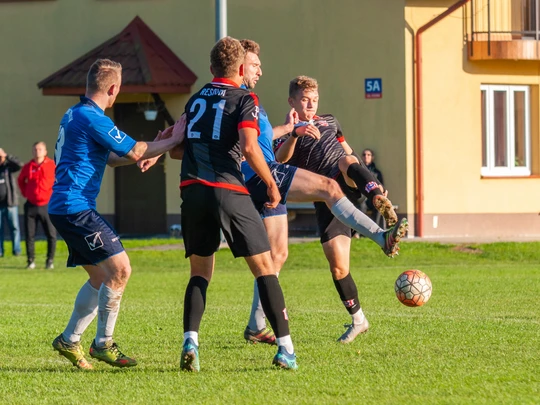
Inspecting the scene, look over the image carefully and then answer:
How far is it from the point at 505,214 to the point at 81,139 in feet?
59.1

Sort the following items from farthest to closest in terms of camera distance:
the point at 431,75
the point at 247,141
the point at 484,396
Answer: the point at 431,75
the point at 247,141
the point at 484,396

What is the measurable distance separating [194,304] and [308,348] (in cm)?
135

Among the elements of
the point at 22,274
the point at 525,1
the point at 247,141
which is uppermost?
the point at 525,1

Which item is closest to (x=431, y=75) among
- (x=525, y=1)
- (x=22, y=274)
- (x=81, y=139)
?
(x=525, y=1)

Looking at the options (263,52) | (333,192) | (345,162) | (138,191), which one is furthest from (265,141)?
(138,191)

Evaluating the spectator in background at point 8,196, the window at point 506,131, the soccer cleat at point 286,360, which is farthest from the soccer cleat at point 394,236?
the window at point 506,131

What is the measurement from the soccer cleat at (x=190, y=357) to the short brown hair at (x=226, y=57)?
1864 mm

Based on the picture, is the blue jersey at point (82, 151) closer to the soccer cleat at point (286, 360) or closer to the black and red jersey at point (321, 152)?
the soccer cleat at point (286, 360)

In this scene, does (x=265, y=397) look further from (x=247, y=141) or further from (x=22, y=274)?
(x=22, y=274)

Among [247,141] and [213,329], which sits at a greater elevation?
[247,141]

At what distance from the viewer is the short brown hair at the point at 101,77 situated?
25.6ft

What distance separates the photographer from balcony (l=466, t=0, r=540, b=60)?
2367cm

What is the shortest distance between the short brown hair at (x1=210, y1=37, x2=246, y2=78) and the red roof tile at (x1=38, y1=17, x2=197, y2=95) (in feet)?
56.3

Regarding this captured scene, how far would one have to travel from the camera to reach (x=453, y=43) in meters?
23.9
